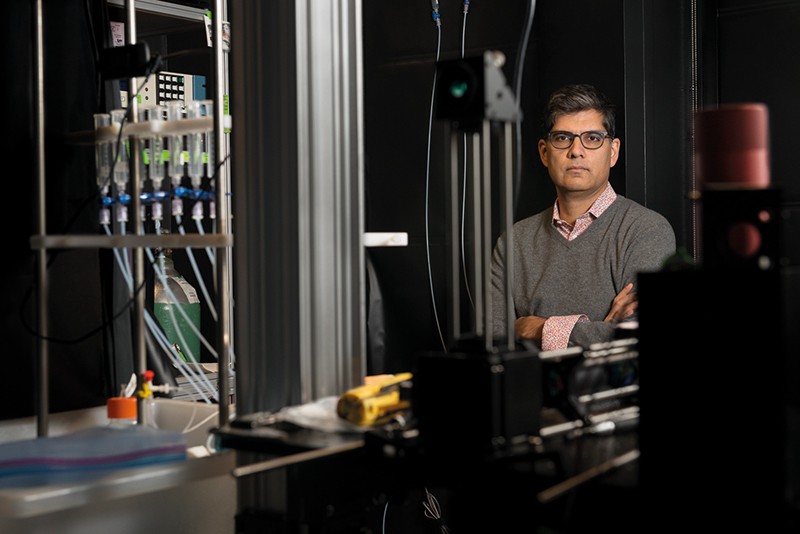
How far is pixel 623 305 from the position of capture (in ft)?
10.4

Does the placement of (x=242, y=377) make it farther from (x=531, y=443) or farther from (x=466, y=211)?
(x=466, y=211)

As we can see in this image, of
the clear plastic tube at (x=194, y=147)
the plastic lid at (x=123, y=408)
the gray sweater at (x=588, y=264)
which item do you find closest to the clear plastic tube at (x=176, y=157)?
the clear plastic tube at (x=194, y=147)

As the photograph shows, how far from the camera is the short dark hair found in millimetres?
3371

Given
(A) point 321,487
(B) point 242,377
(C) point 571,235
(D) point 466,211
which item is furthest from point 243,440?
(D) point 466,211

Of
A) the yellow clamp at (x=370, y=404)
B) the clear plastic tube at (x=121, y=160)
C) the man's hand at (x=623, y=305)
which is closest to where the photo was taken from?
the yellow clamp at (x=370, y=404)

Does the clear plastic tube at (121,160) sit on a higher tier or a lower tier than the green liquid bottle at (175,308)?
higher

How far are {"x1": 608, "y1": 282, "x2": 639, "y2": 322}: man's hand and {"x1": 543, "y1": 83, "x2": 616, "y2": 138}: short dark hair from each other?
57 cm

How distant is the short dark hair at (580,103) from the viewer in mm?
3371

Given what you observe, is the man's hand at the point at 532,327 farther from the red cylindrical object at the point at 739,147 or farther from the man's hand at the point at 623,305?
the red cylindrical object at the point at 739,147

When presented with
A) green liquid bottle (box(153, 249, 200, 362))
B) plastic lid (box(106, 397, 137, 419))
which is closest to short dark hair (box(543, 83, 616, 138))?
green liquid bottle (box(153, 249, 200, 362))

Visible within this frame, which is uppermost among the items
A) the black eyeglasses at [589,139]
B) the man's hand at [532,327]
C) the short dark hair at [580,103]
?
the short dark hair at [580,103]

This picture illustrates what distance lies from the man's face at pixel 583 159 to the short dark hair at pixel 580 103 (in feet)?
0.06

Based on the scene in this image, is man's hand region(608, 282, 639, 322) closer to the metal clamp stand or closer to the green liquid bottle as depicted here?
the green liquid bottle

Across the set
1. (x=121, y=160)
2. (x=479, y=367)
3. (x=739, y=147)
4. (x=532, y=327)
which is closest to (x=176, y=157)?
(x=121, y=160)
